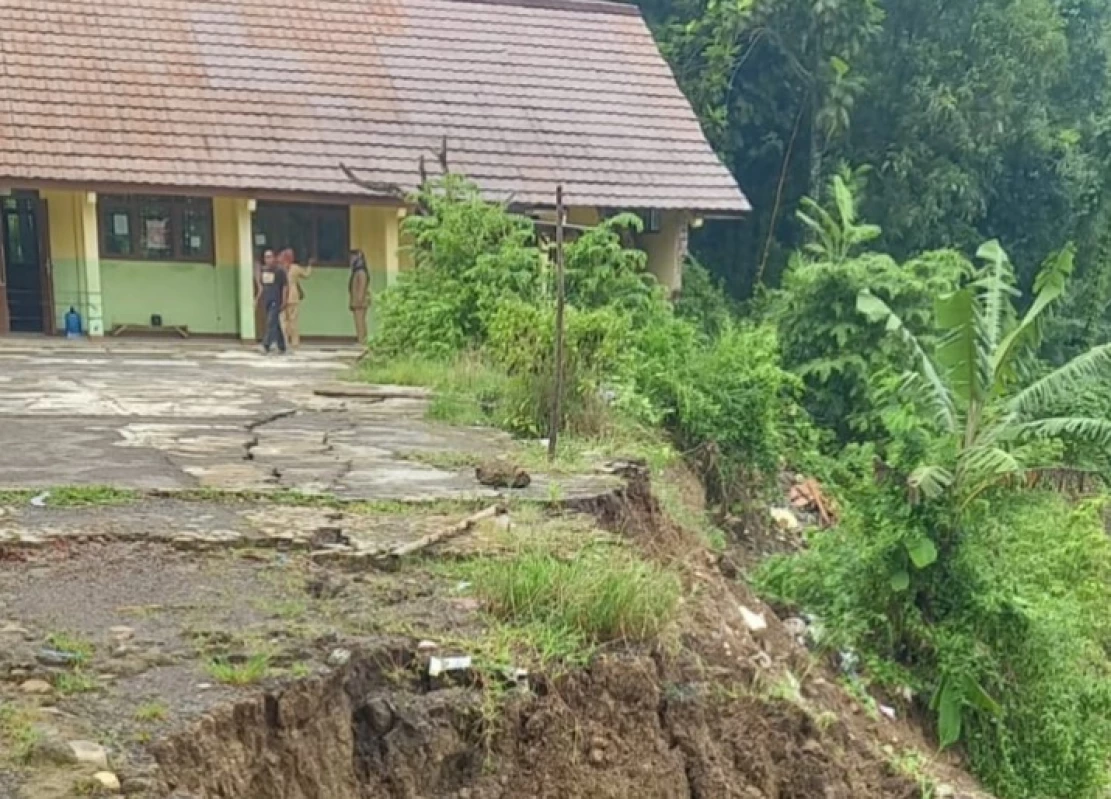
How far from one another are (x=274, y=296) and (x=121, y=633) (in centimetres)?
1092

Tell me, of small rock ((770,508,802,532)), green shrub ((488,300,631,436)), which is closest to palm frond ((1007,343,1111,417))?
small rock ((770,508,802,532))

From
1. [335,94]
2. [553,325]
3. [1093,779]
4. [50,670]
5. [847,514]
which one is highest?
[335,94]

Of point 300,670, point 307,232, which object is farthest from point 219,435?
point 307,232

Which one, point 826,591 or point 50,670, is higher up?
point 50,670

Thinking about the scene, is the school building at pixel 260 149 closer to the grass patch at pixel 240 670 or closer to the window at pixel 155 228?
the window at pixel 155 228

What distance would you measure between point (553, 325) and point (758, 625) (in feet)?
9.97

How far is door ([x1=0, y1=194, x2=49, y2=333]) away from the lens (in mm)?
16094

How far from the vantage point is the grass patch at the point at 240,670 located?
12.0 feet

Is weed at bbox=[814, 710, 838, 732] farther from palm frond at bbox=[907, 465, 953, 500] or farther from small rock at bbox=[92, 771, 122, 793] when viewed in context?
small rock at bbox=[92, 771, 122, 793]

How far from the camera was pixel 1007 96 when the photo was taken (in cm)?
2039

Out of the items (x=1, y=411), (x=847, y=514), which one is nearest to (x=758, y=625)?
(x=847, y=514)

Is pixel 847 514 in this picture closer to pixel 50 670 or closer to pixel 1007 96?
pixel 50 670

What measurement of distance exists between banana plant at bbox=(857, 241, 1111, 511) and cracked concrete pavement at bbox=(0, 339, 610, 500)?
114 inches

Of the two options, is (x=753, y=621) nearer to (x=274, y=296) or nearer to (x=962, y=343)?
(x=962, y=343)
